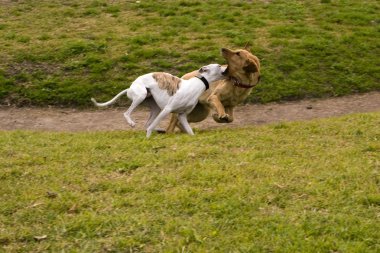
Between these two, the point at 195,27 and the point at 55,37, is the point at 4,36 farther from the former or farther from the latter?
the point at 195,27

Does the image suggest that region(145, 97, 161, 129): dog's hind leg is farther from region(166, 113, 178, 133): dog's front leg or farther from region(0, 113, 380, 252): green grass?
region(0, 113, 380, 252): green grass

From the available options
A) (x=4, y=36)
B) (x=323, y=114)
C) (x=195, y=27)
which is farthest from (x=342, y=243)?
(x=4, y=36)

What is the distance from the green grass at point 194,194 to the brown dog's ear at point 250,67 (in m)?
1.00

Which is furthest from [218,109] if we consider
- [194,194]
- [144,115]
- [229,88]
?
[194,194]

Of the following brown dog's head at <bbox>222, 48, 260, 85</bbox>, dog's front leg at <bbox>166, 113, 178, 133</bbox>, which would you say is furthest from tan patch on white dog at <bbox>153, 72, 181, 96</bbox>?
brown dog's head at <bbox>222, 48, 260, 85</bbox>

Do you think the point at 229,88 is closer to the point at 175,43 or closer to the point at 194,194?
the point at 194,194

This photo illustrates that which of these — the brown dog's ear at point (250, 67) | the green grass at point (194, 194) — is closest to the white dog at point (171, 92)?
the brown dog's ear at point (250, 67)

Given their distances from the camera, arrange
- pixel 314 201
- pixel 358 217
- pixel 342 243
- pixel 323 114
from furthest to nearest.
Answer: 1. pixel 323 114
2. pixel 314 201
3. pixel 358 217
4. pixel 342 243

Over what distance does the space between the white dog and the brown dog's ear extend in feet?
1.28

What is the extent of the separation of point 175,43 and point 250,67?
5475 millimetres

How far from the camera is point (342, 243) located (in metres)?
3.87

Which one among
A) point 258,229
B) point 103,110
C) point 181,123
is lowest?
point 103,110

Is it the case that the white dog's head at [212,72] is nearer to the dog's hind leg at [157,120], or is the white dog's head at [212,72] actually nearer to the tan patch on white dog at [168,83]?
the tan patch on white dog at [168,83]

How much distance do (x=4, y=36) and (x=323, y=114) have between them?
794cm
